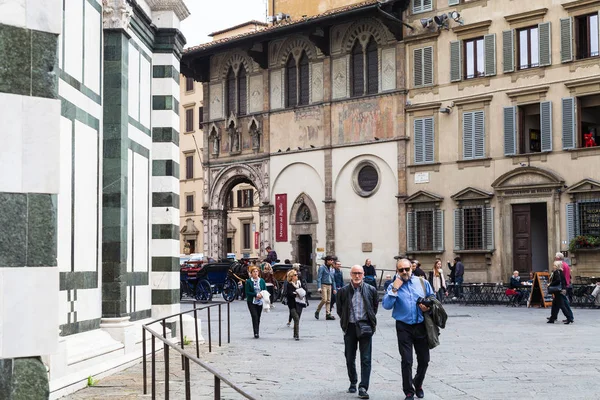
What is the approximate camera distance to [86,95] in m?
11.1

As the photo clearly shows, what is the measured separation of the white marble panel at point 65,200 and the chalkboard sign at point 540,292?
785 inches

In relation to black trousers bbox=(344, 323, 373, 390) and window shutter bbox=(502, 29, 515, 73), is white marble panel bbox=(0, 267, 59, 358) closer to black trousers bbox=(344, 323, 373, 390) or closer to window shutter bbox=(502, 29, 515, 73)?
A: black trousers bbox=(344, 323, 373, 390)

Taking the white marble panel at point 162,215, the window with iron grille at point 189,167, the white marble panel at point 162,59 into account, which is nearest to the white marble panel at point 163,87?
the white marble panel at point 162,59

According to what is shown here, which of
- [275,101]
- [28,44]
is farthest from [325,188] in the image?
[28,44]

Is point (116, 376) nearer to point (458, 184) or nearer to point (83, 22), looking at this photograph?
point (83, 22)

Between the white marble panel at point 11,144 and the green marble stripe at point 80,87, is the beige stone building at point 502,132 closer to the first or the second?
the green marble stripe at point 80,87

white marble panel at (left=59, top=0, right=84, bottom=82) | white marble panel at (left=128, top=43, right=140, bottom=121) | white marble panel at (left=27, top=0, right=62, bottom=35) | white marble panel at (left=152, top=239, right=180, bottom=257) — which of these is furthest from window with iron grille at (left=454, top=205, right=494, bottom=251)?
white marble panel at (left=27, top=0, right=62, bottom=35)

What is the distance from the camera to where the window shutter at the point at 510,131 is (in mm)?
33562

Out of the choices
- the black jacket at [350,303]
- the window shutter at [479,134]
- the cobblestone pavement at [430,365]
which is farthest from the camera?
the window shutter at [479,134]

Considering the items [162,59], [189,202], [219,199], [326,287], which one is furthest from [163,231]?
[189,202]

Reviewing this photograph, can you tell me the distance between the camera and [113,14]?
40.9ft

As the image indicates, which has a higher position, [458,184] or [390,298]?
[458,184]

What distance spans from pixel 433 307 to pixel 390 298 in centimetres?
48

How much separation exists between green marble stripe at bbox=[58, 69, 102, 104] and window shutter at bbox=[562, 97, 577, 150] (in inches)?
915
